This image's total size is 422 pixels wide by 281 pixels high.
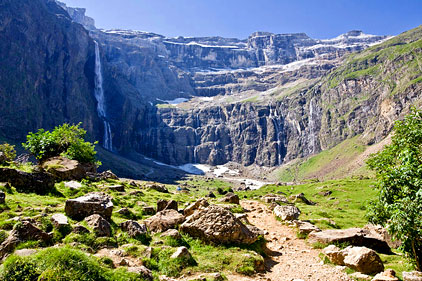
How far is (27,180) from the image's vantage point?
20.0m

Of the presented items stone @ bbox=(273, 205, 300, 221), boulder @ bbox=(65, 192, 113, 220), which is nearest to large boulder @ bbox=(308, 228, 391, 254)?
stone @ bbox=(273, 205, 300, 221)

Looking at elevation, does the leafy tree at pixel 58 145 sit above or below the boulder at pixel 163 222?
above

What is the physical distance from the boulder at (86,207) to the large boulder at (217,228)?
16.7 ft

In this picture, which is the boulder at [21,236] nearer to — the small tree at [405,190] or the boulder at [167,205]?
the boulder at [167,205]

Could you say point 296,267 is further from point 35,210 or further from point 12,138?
point 12,138

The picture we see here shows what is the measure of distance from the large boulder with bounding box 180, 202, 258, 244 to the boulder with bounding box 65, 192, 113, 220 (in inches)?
200

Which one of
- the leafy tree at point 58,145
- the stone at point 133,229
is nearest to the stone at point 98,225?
the stone at point 133,229

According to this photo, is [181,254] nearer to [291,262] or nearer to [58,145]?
[291,262]

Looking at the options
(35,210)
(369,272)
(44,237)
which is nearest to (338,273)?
(369,272)

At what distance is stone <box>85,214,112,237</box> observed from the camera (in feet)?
44.0

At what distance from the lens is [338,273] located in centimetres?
1307

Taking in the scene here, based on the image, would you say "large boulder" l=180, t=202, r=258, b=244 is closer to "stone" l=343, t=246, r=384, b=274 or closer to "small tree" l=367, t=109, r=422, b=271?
"stone" l=343, t=246, r=384, b=274

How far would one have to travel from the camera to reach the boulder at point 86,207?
51.1 ft

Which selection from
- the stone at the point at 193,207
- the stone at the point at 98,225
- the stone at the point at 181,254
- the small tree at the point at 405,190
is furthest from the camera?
the stone at the point at 193,207
